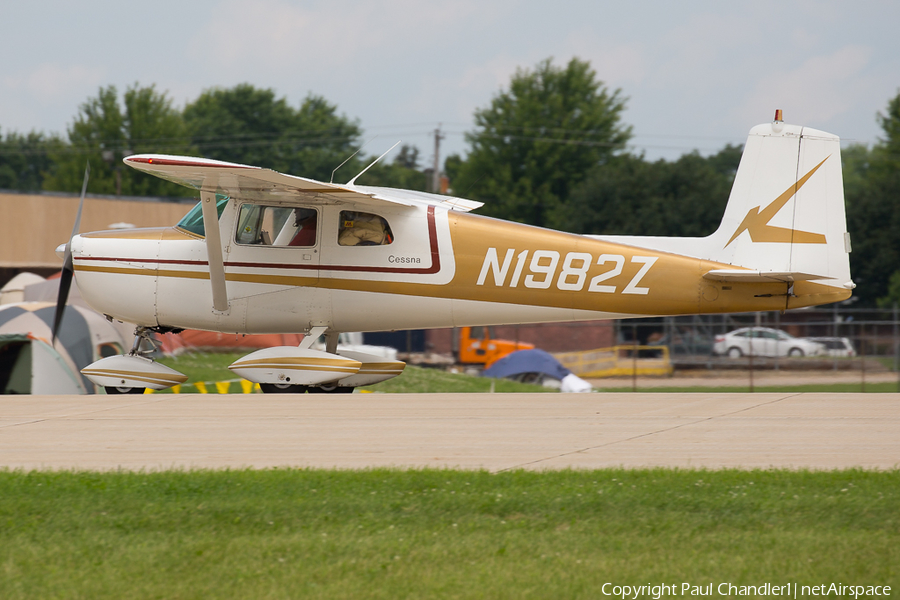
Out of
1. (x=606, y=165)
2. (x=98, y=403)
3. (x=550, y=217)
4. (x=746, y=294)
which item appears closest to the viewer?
(x=98, y=403)

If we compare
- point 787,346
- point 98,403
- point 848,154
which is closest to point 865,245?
point 787,346

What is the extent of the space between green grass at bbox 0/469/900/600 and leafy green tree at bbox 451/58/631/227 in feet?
175

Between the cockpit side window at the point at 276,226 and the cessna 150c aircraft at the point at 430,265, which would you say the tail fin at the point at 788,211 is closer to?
the cessna 150c aircraft at the point at 430,265

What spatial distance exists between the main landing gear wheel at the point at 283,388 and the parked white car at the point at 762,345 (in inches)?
858

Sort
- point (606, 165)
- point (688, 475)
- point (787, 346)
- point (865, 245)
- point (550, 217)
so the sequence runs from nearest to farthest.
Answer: point (688, 475) < point (787, 346) < point (865, 245) < point (550, 217) < point (606, 165)

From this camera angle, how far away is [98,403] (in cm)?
969

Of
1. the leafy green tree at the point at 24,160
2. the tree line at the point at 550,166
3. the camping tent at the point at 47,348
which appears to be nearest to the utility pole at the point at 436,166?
the tree line at the point at 550,166

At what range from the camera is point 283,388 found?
35.5 feet

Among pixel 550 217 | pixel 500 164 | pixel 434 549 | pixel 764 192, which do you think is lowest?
pixel 434 549

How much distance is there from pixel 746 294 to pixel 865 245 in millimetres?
44767

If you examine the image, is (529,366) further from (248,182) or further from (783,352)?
(248,182)

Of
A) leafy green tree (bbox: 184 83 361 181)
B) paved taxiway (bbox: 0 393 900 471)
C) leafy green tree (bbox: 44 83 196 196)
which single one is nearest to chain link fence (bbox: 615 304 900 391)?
paved taxiway (bbox: 0 393 900 471)

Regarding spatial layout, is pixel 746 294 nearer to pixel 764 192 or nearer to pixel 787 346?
pixel 764 192

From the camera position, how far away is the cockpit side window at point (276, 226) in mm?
10961
